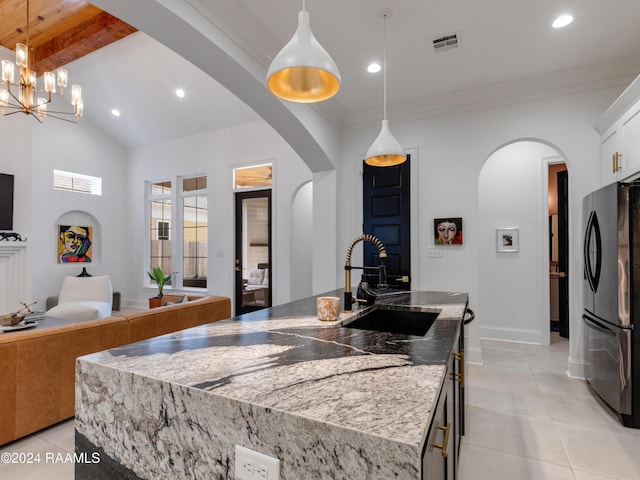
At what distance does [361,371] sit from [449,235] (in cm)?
317

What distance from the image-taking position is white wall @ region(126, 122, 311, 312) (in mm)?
5574

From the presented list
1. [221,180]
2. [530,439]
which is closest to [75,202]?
[221,180]

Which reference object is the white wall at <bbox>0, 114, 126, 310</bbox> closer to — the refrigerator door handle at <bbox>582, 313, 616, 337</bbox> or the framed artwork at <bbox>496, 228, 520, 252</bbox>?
the framed artwork at <bbox>496, 228, 520, 252</bbox>

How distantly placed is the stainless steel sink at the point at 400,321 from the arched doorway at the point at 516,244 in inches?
121

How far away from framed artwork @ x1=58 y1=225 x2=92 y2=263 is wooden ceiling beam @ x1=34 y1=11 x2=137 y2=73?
2777mm

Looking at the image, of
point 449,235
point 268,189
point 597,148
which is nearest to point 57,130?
point 268,189

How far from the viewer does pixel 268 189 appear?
580 cm

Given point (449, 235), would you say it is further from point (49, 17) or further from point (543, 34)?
point (49, 17)

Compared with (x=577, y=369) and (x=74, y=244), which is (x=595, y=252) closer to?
(x=577, y=369)

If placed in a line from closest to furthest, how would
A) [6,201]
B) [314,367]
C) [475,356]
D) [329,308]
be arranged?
[314,367], [329,308], [475,356], [6,201]

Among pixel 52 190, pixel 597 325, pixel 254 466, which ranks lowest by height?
pixel 597 325

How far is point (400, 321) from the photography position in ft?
6.89

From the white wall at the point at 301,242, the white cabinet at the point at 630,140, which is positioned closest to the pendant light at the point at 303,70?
the white cabinet at the point at 630,140

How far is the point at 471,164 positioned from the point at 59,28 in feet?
19.1
